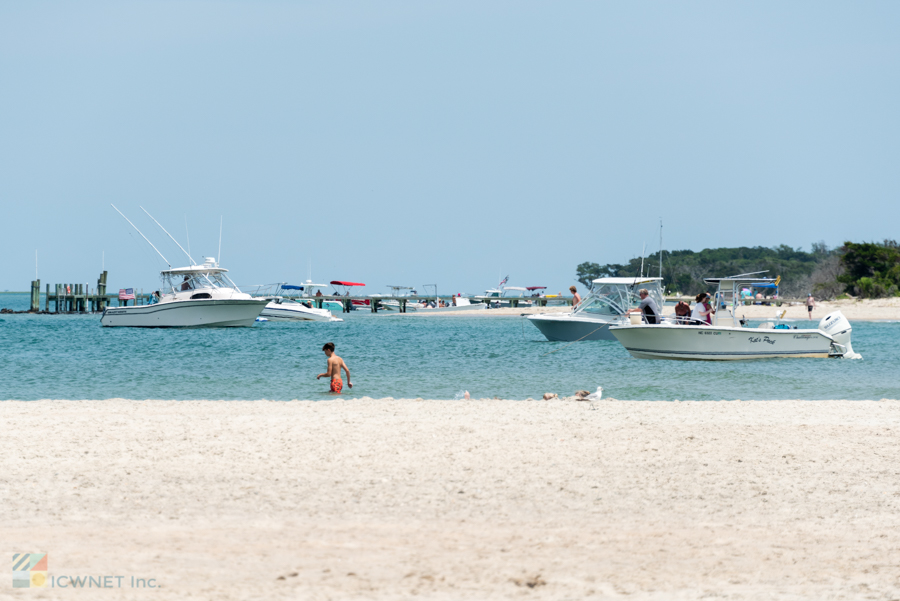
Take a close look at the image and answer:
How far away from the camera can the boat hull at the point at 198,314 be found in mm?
42156

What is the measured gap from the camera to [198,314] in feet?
139

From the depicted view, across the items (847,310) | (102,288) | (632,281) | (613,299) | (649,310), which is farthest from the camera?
(102,288)

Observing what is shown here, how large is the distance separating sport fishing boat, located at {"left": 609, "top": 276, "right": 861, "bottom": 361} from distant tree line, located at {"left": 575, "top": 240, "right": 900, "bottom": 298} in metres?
8.18

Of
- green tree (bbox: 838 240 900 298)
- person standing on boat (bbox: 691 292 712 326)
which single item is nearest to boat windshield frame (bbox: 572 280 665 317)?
person standing on boat (bbox: 691 292 712 326)

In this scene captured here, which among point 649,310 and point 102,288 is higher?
point 102,288

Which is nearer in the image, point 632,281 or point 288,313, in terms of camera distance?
point 632,281

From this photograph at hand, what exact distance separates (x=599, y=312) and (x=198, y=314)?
71.6 feet

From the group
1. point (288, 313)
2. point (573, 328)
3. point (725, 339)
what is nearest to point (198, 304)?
point (288, 313)

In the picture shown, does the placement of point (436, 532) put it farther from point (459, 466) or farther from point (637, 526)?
point (459, 466)

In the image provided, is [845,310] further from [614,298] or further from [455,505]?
[455,505]

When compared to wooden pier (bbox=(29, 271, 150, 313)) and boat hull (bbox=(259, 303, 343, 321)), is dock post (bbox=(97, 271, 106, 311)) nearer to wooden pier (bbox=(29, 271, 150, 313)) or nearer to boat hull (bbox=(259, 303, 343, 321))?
wooden pier (bbox=(29, 271, 150, 313))
